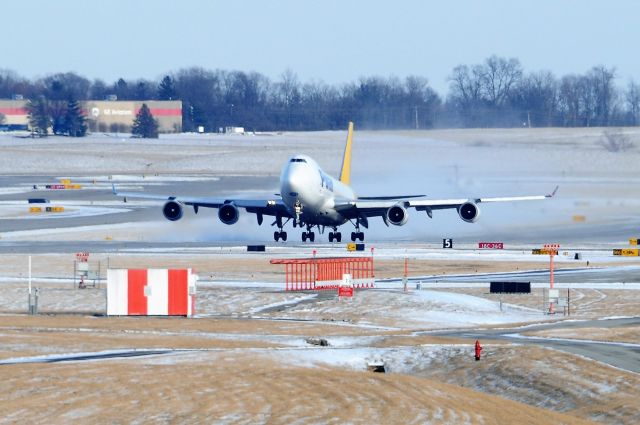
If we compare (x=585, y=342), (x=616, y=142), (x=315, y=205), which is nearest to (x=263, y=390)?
(x=585, y=342)

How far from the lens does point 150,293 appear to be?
159ft

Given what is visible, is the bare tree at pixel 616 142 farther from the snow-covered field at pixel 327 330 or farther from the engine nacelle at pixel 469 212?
the engine nacelle at pixel 469 212

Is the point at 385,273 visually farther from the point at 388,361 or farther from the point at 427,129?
the point at 427,129

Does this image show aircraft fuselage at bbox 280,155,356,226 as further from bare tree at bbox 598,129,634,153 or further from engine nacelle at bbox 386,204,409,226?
bare tree at bbox 598,129,634,153

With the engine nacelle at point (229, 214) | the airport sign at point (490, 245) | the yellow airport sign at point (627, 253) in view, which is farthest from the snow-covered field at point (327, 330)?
the engine nacelle at point (229, 214)

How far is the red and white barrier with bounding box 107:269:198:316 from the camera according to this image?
157 feet

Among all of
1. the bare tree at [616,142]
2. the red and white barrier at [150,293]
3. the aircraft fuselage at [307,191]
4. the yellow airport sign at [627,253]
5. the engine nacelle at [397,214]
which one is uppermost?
the bare tree at [616,142]

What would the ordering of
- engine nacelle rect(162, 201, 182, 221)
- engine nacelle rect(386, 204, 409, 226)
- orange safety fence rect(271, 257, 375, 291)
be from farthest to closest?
1. engine nacelle rect(162, 201, 182, 221)
2. engine nacelle rect(386, 204, 409, 226)
3. orange safety fence rect(271, 257, 375, 291)

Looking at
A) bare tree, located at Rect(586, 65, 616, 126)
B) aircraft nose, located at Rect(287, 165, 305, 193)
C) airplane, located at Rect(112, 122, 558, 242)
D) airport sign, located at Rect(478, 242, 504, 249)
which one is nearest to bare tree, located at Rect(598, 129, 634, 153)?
bare tree, located at Rect(586, 65, 616, 126)

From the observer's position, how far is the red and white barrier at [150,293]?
1884 inches

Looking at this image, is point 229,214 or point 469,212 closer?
point 229,214

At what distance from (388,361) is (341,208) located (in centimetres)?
4539

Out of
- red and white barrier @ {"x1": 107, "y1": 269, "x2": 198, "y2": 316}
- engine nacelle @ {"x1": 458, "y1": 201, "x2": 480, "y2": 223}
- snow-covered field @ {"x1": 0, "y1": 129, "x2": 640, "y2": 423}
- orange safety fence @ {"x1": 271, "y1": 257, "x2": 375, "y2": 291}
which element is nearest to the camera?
snow-covered field @ {"x1": 0, "y1": 129, "x2": 640, "y2": 423}

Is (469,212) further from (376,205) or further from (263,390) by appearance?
(263,390)
